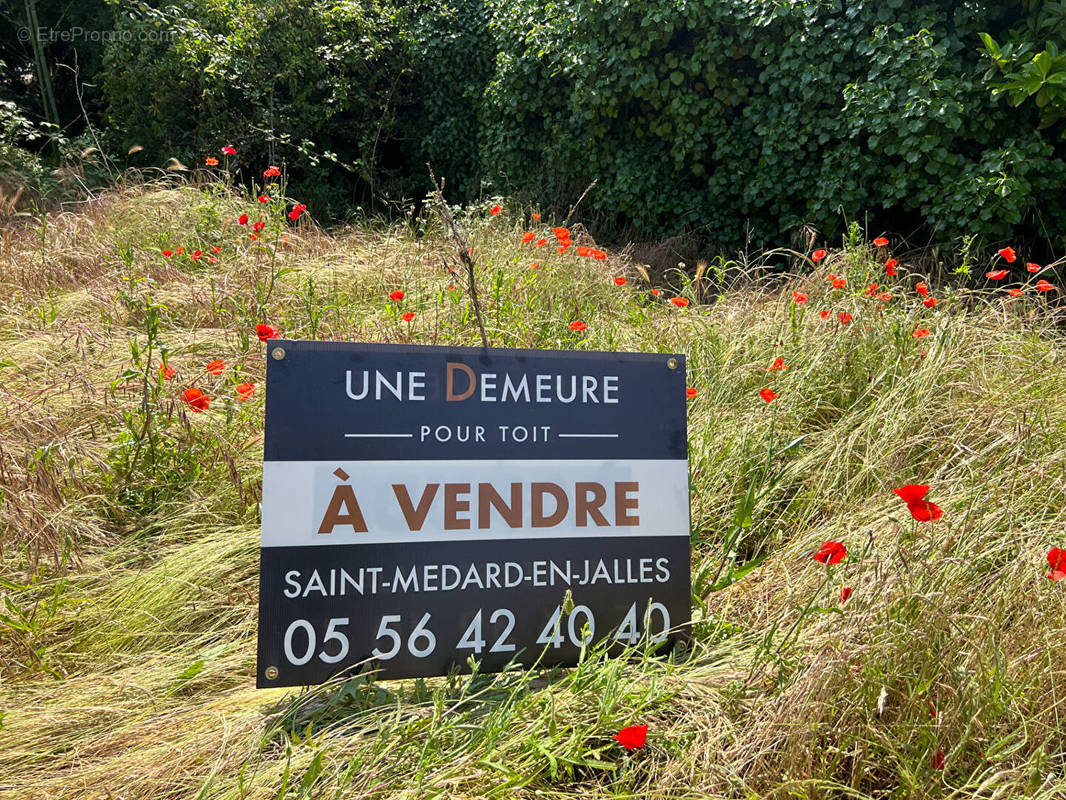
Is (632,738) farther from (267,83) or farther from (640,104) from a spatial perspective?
(267,83)

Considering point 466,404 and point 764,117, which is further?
point 764,117

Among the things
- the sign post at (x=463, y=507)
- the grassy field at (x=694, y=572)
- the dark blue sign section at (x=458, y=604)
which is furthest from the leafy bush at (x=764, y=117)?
the dark blue sign section at (x=458, y=604)

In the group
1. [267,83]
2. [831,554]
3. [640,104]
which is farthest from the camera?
[267,83]

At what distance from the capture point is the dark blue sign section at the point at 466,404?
1.74 m

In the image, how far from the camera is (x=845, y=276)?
12.4 ft

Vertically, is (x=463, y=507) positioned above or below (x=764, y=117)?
below

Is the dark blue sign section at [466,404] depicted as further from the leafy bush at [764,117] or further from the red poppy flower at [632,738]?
the leafy bush at [764,117]

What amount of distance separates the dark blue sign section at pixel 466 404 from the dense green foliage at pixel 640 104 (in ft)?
11.0

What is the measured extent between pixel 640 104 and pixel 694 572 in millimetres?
4779

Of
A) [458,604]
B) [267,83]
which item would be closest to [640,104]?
[267,83]

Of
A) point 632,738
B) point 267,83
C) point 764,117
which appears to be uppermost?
point 267,83

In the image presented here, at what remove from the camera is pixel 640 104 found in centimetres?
607

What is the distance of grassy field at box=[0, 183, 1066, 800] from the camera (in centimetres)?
147

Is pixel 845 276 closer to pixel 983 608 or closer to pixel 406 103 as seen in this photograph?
pixel 983 608
